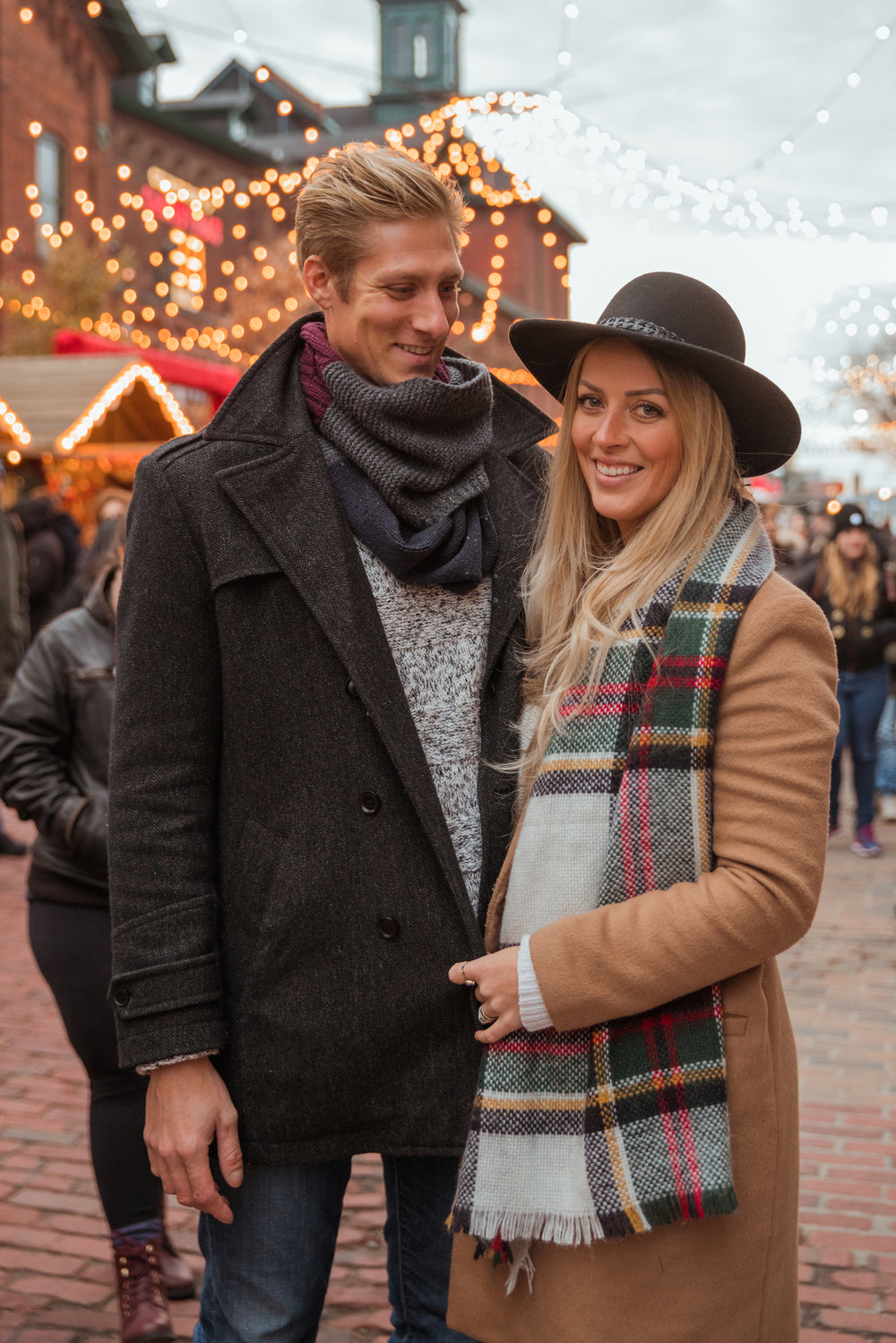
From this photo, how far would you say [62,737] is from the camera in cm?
326

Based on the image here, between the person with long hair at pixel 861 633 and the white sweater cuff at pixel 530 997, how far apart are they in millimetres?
7132

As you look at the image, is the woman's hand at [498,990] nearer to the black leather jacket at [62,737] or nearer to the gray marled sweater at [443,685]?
the gray marled sweater at [443,685]

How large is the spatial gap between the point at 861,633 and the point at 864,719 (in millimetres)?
563

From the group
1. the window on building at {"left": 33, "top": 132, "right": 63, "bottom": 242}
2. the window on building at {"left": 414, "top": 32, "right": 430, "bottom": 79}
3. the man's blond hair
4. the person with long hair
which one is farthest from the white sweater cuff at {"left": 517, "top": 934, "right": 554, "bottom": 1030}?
the window on building at {"left": 414, "top": 32, "right": 430, "bottom": 79}

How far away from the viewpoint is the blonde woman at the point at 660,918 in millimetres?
1757

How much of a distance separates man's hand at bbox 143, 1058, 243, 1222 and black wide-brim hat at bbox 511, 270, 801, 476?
120cm

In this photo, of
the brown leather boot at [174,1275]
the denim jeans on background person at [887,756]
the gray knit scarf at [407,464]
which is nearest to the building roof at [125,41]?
the denim jeans on background person at [887,756]

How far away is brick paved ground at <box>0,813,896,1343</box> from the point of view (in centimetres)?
330

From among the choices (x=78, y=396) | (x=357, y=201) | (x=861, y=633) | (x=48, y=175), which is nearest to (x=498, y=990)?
(x=357, y=201)

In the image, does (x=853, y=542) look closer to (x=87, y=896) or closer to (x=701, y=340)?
(x=87, y=896)

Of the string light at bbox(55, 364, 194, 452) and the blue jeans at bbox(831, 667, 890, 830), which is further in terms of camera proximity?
the string light at bbox(55, 364, 194, 452)

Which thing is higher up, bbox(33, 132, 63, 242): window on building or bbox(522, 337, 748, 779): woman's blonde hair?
bbox(33, 132, 63, 242): window on building

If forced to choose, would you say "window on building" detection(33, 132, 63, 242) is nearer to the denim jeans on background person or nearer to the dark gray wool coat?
the denim jeans on background person

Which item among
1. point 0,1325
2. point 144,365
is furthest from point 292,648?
point 144,365
